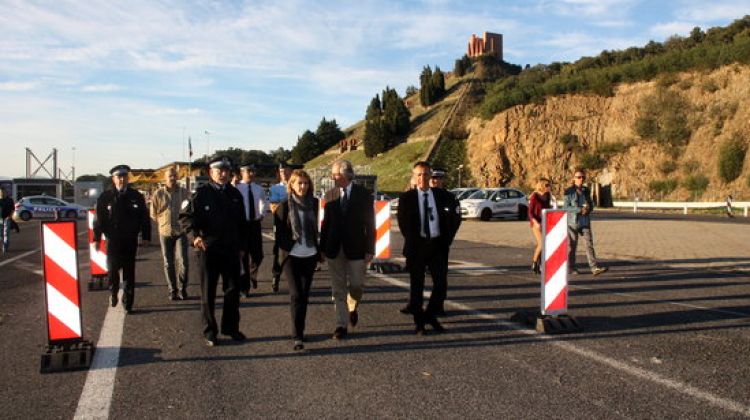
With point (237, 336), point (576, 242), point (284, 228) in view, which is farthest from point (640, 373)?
point (576, 242)

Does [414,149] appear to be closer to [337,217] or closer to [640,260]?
[640,260]

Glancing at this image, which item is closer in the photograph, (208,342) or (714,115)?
(208,342)

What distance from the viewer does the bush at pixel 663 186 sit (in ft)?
163

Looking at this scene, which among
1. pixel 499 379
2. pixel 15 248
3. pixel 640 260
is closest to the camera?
pixel 499 379

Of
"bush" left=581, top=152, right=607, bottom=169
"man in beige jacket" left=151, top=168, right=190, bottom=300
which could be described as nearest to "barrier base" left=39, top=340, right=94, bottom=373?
"man in beige jacket" left=151, top=168, right=190, bottom=300

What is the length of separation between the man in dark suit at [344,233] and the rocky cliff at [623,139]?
4508 cm

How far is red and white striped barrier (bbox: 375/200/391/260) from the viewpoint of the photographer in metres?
12.5

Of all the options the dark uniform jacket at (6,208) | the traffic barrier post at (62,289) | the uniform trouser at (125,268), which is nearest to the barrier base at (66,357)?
the traffic barrier post at (62,289)

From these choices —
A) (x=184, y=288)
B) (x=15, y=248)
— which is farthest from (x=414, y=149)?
(x=184, y=288)

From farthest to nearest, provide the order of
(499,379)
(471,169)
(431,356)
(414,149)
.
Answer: (414,149) → (471,169) → (431,356) → (499,379)

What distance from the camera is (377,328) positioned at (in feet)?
22.8

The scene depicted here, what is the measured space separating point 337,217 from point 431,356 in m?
1.74

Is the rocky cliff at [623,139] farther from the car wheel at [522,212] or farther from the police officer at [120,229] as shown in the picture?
the police officer at [120,229]

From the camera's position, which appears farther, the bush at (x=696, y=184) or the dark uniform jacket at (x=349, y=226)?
the bush at (x=696, y=184)
